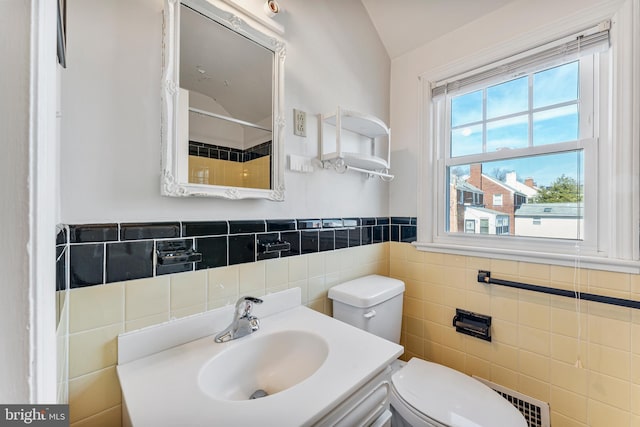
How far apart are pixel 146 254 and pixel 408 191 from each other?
1431 mm

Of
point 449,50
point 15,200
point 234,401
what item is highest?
point 449,50

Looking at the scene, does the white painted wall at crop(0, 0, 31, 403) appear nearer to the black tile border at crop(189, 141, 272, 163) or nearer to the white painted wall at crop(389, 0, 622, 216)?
the black tile border at crop(189, 141, 272, 163)

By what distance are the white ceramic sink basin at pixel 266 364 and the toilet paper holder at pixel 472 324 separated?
0.94 meters

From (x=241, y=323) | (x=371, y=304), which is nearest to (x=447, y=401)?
(x=371, y=304)

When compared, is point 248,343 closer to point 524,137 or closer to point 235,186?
point 235,186

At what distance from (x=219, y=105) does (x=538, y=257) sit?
5.10 feet

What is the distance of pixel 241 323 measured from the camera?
0.90 meters

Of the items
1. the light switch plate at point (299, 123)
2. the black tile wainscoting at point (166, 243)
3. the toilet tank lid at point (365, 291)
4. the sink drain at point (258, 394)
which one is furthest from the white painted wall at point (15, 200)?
the toilet tank lid at point (365, 291)

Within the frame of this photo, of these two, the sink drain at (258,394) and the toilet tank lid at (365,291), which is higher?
the toilet tank lid at (365,291)

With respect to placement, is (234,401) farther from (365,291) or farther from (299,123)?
(299,123)

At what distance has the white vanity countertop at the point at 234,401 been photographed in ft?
1.83

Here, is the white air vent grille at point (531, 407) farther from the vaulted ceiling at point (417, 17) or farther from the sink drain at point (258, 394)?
the vaulted ceiling at point (417, 17)

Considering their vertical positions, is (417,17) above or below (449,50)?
above

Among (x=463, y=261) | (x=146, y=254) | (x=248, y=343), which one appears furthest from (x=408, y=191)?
(x=146, y=254)
